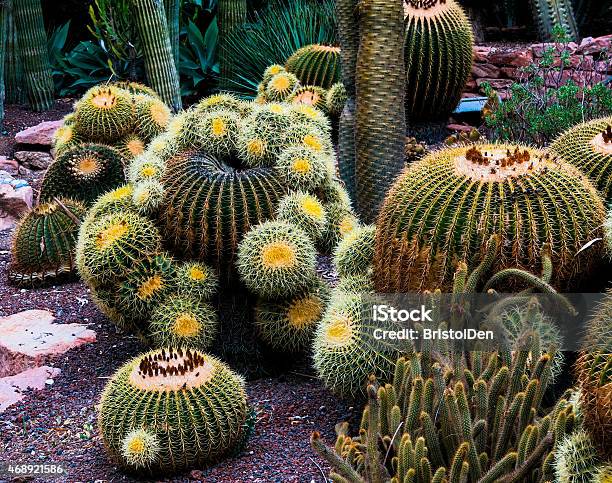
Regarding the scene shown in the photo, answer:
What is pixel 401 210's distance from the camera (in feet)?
13.5

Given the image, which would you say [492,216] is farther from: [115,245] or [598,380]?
[115,245]

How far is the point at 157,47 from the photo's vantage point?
30.6 ft

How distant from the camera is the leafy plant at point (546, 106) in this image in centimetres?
730

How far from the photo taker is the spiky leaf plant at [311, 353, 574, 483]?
310 centimetres

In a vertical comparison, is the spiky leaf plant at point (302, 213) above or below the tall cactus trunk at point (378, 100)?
below

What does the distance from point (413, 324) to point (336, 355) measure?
0.41 m

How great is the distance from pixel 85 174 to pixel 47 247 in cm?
76

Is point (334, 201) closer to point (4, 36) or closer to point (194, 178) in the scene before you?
point (194, 178)

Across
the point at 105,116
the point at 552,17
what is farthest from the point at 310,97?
the point at 552,17

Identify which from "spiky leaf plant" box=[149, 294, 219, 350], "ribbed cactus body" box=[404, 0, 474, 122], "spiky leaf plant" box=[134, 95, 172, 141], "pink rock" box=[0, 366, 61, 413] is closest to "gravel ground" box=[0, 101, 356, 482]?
"pink rock" box=[0, 366, 61, 413]

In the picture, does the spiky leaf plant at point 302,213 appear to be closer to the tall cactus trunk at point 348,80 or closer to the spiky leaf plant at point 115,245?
the spiky leaf plant at point 115,245

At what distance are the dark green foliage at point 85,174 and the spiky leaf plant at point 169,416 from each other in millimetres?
3272

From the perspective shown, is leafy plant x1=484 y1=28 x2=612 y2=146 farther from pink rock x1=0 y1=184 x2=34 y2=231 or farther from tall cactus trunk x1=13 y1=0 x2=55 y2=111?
tall cactus trunk x1=13 y1=0 x2=55 y2=111

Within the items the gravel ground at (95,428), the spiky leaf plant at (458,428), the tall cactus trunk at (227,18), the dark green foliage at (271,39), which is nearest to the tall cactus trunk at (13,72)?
the tall cactus trunk at (227,18)
